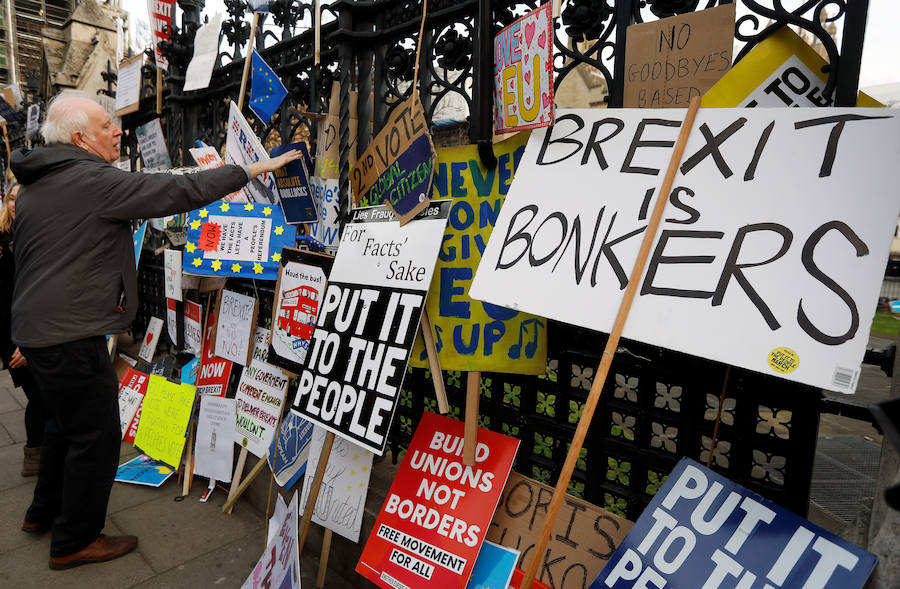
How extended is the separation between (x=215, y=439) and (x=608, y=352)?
290cm

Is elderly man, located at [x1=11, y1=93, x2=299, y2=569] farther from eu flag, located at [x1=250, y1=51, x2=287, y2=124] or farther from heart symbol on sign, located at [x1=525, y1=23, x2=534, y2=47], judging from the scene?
heart symbol on sign, located at [x1=525, y1=23, x2=534, y2=47]

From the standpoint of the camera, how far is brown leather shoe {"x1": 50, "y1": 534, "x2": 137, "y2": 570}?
2.51m

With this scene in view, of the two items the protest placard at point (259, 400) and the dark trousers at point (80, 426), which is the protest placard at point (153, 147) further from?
the dark trousers at point (80, 426)

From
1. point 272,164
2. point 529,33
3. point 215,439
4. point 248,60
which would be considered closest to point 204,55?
point 248,60

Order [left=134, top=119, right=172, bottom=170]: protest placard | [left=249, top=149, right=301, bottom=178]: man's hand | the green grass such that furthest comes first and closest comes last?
the green grass
[left=134, top=119, right=172, bottom=170]: protest placard
[left=249, top=149, right=301, bottom=178]: man's hand

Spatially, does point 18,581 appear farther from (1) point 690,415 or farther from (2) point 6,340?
(1) point 690,415

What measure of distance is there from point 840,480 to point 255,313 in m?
4.43

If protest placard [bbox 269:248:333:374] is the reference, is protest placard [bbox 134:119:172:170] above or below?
above

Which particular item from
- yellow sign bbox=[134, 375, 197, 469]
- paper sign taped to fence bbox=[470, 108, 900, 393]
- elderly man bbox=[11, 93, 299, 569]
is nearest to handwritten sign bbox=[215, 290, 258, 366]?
yellow sign bbox=[134, 375, 197, 469]

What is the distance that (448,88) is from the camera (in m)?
2.25

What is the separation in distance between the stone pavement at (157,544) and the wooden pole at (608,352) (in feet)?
5.70

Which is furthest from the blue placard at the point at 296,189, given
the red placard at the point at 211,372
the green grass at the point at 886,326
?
the green grass at the point at 886,326

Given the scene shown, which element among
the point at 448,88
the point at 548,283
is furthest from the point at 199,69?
the point at 548,283

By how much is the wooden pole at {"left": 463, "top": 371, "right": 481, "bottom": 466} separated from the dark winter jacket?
1.47 m
